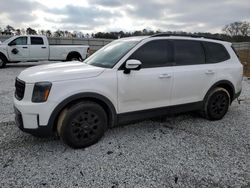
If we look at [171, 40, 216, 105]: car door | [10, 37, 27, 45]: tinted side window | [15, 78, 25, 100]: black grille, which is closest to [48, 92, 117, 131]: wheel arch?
[15, 78, 25, 100]: black grille

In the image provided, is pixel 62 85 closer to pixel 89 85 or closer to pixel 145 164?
pixel 89 85

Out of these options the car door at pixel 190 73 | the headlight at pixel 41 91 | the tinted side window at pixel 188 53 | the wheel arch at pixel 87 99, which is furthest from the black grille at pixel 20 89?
the tinted side window at pixel 188 53

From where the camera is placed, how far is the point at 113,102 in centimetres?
392

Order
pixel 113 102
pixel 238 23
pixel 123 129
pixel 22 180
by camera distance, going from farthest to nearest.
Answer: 1. pixel 238 23
2. pixel 123 129
3. pixel 113 102
4. pixel 22 180

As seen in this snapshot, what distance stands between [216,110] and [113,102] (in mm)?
2476

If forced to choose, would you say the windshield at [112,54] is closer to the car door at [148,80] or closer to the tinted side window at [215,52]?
the car door at [148,80]

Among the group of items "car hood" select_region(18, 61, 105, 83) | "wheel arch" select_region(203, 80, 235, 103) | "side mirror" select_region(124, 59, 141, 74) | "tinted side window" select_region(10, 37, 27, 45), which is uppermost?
"tinted side window" select_region(10, 37, 27, 45)

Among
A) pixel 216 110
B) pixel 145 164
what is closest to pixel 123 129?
pixel 145 164

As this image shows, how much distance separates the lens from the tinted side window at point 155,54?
13.7 ft

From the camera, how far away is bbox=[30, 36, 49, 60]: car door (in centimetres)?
1380

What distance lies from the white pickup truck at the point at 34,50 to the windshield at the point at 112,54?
9.46 metres

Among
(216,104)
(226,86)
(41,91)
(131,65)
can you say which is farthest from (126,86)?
(226,86)

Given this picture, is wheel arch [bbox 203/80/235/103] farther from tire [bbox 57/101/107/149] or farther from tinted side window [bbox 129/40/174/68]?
tire [bbox 57/101/107/149]

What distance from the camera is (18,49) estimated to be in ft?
44.1
